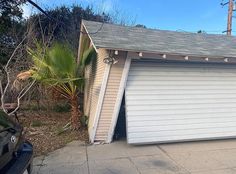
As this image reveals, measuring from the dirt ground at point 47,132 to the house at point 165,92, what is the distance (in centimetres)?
95

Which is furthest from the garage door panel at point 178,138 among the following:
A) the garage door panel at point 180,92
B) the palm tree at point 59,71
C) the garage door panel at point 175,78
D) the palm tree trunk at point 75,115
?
the palm tree at point 59,71

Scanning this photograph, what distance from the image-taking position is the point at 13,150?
320 cm

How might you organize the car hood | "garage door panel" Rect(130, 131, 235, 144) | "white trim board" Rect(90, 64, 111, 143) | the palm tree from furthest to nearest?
the palm tree < "garage door panel" Rect(130, 131, 235, 144) < "white trim board" Rect(90, 64, 111, 143) < the car hood

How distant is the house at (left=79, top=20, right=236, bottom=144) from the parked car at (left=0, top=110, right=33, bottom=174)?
345 cm

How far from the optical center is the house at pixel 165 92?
6.86 meters

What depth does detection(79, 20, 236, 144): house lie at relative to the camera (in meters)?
6.86

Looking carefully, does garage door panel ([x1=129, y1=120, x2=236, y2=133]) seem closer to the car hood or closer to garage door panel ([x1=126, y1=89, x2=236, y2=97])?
garage door panel ([x1=126, y1=89, x2=236, y2=97])

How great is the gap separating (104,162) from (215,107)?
3517mm

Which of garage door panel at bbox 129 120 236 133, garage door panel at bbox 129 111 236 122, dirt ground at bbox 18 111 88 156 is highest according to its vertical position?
garage door panel at bbox 129 111 236 122

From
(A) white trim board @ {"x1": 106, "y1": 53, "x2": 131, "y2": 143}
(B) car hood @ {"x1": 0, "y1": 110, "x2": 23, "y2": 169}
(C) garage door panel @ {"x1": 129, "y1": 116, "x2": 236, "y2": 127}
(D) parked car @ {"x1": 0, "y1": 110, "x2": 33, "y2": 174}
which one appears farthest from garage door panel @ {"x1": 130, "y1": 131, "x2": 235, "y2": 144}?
(B) car hood @ {"x1": 0, "y1": 110, "x2": 23, "y2": 169}

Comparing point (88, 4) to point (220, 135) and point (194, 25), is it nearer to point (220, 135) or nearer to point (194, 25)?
point (194, 25)

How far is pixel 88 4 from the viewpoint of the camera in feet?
80.0

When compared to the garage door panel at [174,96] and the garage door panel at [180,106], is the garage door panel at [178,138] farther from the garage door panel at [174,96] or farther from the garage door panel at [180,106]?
the garage door panel at [174,96]

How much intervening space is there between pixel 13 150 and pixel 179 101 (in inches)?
198
